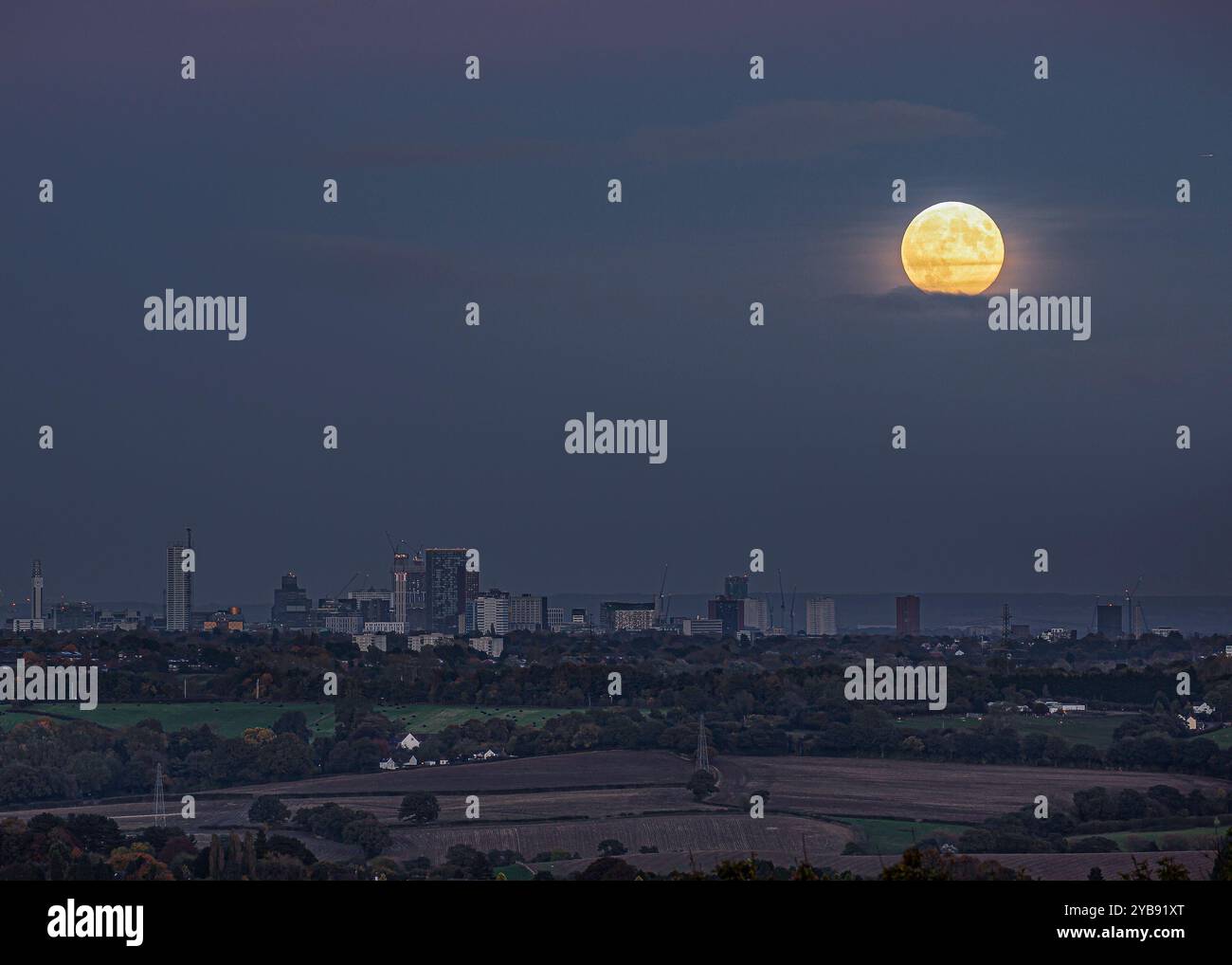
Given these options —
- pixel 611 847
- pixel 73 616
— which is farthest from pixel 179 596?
pixel 611 847

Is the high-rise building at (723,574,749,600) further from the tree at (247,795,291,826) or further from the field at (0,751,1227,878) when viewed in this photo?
the tree at (247,795,291,826)

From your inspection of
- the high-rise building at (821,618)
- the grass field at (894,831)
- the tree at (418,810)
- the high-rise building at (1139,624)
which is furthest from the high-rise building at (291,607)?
the high-rise building at (1139,624)

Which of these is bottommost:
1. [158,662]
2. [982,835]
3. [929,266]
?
[982,835]

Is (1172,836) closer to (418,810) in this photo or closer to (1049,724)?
(1049,724)

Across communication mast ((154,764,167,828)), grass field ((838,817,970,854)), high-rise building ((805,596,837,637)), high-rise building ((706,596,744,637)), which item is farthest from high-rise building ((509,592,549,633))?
grass field ((838,817,970,854))

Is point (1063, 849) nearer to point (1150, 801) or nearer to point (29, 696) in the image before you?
point (1150, 801)
